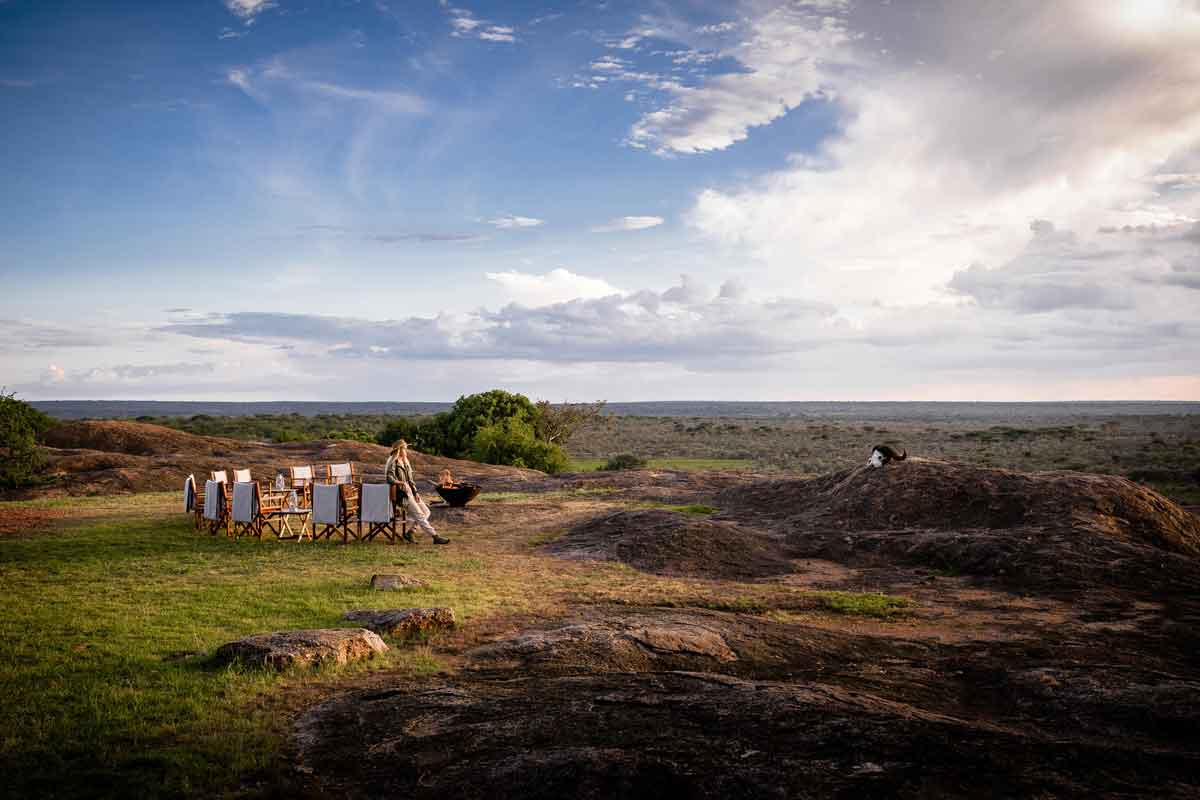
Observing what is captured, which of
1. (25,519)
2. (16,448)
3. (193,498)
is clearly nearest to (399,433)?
(16,448)

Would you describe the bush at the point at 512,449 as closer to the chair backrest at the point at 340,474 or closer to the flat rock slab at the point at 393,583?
the chair backrest at the point at 340,474

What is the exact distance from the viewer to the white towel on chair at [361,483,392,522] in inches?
635

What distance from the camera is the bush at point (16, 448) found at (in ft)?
75.9

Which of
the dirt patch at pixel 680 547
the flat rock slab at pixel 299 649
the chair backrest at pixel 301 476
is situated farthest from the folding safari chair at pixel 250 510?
the flat rock slab at pixel 299 649

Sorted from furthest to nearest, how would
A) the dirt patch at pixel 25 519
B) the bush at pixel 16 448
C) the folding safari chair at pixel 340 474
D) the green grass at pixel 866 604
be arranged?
the bush at pixel 16 448
the folding safari chair at pixel 340 474
the dirt patch at pixel 25 519
the green grass at pixel 866 604

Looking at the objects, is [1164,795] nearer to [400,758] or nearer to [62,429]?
[400,758]

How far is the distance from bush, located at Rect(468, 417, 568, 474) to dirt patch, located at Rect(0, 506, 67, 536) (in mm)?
21849

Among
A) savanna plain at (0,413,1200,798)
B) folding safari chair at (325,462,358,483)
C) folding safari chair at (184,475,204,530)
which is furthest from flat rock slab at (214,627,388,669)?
folding safari chair at (325,462,358,483)

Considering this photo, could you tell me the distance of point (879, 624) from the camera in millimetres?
10492

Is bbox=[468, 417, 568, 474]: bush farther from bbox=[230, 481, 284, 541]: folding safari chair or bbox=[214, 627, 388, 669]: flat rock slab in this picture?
bbox=[214, 627, 388, 669]: flat rock slab

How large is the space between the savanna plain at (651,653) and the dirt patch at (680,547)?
0.08m

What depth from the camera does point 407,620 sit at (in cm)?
901

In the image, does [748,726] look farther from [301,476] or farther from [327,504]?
[301,476]

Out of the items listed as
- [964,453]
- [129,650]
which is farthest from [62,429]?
[964,453]
